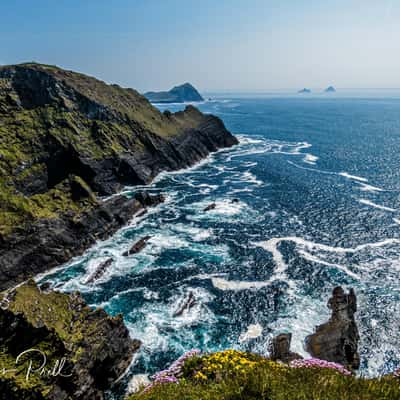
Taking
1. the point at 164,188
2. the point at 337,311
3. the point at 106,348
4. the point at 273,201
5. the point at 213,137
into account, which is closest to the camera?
the point at 106,348

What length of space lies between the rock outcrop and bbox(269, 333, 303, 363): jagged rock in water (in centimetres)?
1594

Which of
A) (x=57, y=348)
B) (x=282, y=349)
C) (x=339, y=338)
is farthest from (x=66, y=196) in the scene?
(x=339, y=338)

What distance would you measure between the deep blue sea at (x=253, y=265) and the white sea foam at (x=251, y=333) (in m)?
0.13

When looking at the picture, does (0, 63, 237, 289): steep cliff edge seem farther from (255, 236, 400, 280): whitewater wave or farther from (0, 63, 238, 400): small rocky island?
(255, 236, 400, 280): whitewater wave

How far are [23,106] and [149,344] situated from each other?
89379 mm

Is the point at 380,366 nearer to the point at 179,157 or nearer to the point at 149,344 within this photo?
the point at 149,344

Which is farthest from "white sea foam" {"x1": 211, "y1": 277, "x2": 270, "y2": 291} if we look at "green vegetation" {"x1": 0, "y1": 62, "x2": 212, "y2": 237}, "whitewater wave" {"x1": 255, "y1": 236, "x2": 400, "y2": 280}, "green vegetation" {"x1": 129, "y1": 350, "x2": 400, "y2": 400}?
"green vegetation" {"x1": 0, "y1": 62, "x2": 212, "y2": 237}

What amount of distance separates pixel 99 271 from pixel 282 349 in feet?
102

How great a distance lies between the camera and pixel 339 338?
33.7 metres

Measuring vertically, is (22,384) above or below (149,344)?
above

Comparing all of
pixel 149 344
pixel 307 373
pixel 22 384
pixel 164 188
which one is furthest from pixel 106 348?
pixel 164 188

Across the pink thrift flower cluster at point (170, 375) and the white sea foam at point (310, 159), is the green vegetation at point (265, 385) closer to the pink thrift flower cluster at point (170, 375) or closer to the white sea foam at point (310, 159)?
the pink thrift flower cluster at point (170, 375)

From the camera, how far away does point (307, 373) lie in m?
13.5

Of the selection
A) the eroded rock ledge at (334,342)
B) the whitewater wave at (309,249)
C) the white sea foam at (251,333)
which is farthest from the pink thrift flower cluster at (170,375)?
the whitewater wave at (309,249)
